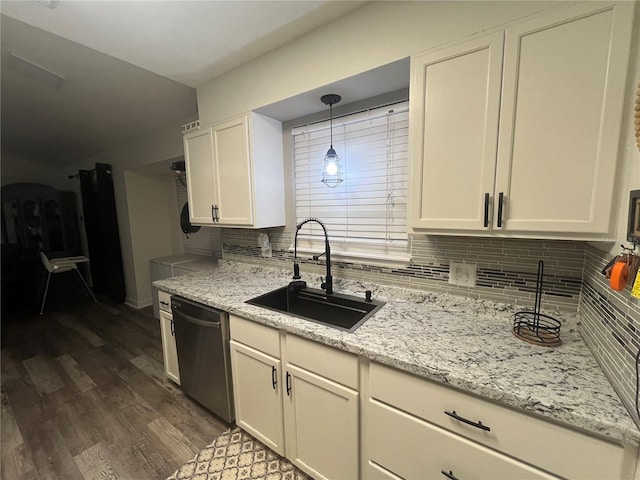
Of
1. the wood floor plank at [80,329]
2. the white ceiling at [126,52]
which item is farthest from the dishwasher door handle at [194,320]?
the wood floor plank at [80,329]

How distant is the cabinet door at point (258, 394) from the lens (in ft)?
4.72

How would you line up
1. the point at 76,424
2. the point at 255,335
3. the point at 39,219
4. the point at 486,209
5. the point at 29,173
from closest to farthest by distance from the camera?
the point at 486,209
the point at 255,335
the point at 76,424
the point at 39,219
the point at 29,173

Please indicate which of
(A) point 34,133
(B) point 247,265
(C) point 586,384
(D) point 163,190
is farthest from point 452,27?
(A) point 34,133

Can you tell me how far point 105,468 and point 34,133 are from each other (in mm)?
4283

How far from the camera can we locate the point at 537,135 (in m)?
0.96

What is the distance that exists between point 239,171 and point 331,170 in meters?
0.68

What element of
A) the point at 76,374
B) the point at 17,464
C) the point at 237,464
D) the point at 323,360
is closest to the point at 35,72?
the point at 76,374

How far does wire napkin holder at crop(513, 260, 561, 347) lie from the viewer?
106 cm

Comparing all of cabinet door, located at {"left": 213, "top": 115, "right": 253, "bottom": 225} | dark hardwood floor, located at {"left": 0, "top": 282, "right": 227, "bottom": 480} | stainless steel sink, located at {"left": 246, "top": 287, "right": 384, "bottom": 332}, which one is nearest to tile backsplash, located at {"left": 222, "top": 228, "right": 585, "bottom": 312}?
stainless steel sink, located at {"left": 246, "top": 287, "right": 384, "bottom": 332}

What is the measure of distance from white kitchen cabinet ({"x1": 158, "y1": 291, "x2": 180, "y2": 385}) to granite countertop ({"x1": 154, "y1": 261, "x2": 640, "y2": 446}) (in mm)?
454

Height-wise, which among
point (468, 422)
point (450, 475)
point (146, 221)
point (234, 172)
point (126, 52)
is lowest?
point (450, 475)

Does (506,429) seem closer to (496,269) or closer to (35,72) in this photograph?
(496,269)

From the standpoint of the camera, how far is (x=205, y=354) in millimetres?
1743

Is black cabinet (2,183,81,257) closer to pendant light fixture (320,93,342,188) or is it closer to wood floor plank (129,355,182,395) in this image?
wood floor plank (129,355,182,395)
